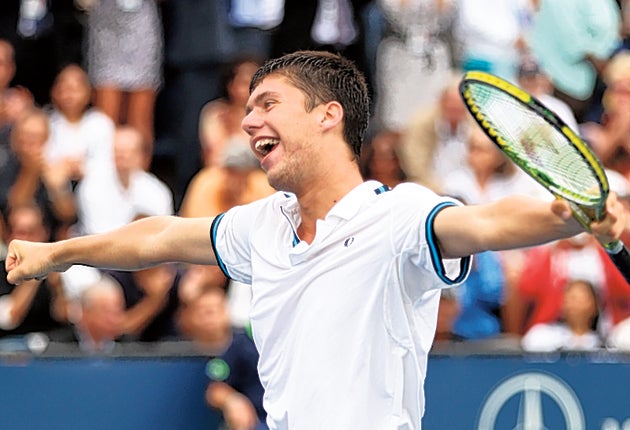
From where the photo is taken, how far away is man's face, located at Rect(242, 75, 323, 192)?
157 inches

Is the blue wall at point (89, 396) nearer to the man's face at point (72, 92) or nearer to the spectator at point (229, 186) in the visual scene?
the spectator at point (229, 186)

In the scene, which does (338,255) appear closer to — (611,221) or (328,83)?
(328,83)

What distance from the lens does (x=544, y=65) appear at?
Answer: 29.2 feet

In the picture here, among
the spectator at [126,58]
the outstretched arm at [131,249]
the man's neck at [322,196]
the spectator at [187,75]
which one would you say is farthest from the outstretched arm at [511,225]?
the spectator at [126,58]

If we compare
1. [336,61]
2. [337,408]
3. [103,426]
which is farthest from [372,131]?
[337,408]

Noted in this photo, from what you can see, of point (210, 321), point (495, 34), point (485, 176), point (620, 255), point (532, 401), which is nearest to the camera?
point (620, 255)

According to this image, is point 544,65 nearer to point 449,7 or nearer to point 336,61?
point 449,7

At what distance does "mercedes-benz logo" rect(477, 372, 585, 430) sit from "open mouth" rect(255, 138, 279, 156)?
2.90 metres

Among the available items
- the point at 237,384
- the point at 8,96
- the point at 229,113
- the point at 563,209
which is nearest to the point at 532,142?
the point at 563,209

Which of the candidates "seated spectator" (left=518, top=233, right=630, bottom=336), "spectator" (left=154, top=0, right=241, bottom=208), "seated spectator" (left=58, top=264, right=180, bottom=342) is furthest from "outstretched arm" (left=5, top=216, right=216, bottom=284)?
"spectator" (left=154, top=0, right=241, bottom=208)

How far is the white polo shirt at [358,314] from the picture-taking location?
375cm

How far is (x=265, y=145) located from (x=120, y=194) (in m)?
4.97

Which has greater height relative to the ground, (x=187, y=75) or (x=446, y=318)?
(x=187, y=75)

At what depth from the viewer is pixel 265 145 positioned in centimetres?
407
